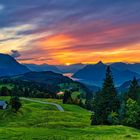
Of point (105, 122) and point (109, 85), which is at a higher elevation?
point (109, 85)

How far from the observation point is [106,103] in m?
92.4

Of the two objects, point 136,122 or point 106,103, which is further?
point 106,103

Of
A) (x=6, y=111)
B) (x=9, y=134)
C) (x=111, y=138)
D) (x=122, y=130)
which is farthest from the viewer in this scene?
(x=6, y=111)

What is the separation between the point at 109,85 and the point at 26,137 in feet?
132

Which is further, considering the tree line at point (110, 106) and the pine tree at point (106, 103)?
the pine tree at point (106, 103)

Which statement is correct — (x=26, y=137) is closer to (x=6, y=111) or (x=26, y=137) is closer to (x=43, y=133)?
(x=43, y=133)

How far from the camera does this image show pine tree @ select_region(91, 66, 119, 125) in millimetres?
91312

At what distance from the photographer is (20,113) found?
12188 centimetres

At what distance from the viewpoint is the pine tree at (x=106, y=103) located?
9131 cm

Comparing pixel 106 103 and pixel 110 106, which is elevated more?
pixel 106 103

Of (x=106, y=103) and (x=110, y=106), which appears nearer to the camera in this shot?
(x=110, y=106)

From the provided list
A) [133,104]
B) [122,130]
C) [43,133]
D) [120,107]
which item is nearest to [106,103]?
[120,107]

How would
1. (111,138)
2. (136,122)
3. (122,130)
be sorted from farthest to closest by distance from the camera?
(136,122) → (122,130) → (111,138)

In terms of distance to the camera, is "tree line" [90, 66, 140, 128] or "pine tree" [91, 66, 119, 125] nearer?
"tree line" [90, 66, 140, 128]
